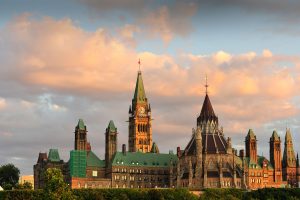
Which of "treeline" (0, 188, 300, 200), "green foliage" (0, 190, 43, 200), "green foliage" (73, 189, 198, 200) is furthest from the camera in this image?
"green foliage" (73, 189, 198, 200)

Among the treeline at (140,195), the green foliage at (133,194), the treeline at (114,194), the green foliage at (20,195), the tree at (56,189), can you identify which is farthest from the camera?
the green foliage at (133,194)

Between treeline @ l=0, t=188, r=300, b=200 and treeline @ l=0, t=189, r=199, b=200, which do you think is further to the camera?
treeline @ l=0, t=188, r=300, b=200

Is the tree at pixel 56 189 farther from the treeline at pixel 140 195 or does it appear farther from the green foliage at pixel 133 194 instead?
the green foliage at pixel 133 194

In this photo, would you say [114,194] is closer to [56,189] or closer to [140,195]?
[140,195]

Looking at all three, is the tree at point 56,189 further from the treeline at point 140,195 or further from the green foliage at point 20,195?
the green foliage at point 20,195

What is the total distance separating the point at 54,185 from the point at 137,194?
189ft

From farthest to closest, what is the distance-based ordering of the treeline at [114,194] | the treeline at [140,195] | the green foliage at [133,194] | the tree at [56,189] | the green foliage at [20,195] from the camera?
the green foliage at [133,194], the treeline at [140,195], the treeline at [114,194], the green foliage at [20,195], the tree at [56,189]

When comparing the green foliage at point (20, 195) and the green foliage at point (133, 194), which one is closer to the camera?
the green foliage at point (20, 195)

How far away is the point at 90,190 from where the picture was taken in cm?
18762

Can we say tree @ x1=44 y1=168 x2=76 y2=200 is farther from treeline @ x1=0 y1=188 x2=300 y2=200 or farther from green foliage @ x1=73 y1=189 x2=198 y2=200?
green foliage @ x1=73 y1=189 x2=198 y2=200

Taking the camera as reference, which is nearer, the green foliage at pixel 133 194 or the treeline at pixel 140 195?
the treeline at pixel 140 195

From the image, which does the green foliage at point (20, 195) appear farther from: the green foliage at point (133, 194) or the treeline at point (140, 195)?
the green foliage at point (133, 194)

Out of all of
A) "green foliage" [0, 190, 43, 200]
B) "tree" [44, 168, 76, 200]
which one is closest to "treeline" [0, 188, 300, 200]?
"green foliage" [0, 190, 43, 200]

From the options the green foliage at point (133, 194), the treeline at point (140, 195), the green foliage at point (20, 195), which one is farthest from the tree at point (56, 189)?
the green foliage at point (133, 194)
